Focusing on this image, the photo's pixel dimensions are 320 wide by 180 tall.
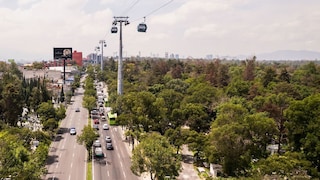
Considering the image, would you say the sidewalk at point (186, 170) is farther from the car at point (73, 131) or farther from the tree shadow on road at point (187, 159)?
the car at point (73, 131)

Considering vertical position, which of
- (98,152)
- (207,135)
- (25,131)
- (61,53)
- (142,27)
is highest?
(142,27)

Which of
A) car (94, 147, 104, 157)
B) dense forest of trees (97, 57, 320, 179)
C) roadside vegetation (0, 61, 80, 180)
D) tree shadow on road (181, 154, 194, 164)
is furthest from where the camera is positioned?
car (94, 147, 104, 157)

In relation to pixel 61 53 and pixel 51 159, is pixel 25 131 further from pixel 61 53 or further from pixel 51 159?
pixel 61 53

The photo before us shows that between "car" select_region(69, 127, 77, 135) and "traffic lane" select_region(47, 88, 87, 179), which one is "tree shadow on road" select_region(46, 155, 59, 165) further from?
"car" select_region(69, 127, 77, 135)

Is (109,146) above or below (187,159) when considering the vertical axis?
above

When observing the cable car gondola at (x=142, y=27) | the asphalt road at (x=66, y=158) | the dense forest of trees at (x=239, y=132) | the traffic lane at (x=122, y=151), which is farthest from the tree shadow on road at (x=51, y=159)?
the cable car gondola at (x=142, y=27)

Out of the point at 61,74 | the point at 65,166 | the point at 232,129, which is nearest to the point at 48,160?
the point at 65,166

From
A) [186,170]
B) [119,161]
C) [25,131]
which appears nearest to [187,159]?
[186,170]

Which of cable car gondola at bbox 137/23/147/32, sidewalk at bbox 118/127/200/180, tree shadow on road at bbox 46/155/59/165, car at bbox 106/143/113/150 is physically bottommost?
sidewalk at bbox 118/127/200/180

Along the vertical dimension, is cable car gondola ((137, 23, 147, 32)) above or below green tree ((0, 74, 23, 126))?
above

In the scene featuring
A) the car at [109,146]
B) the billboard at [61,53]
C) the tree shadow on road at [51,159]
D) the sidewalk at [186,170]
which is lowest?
the sidewalk at [186,170]

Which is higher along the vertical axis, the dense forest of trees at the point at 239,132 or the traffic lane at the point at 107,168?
the dense forest of trees at the point at 239,132

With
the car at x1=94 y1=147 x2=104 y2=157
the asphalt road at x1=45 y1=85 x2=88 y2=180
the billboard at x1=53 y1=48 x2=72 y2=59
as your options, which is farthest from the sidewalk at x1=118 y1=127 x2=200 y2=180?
the billboard at x1=53 y1=48 x2=72 y2=59
